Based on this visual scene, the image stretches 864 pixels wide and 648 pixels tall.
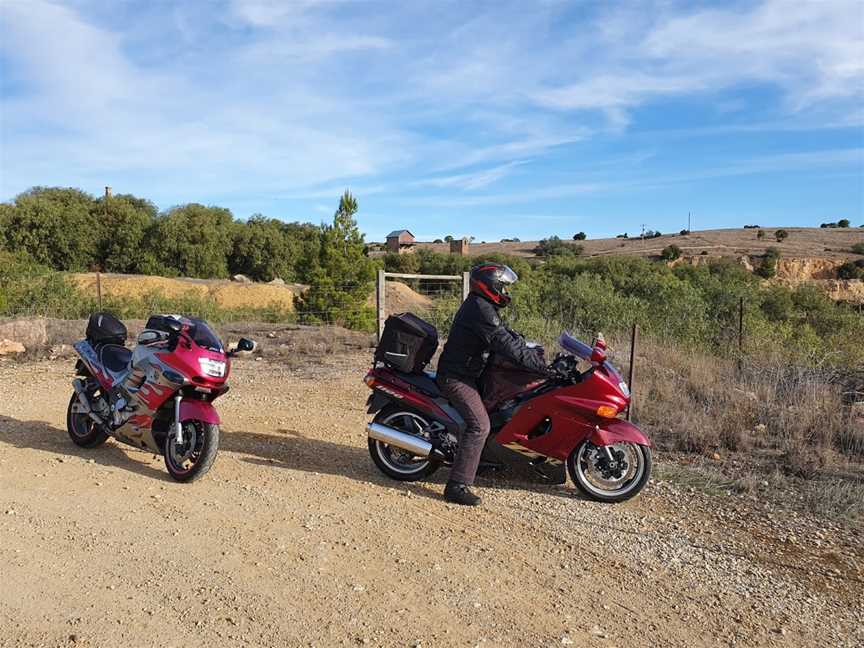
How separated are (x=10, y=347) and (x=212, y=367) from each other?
847 cm

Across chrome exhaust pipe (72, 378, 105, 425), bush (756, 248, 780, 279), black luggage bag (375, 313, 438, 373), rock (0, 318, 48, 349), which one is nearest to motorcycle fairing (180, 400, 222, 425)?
chrome exhaust pipe (72, 378, 105, 425)

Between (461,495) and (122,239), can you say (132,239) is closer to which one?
(122,239)

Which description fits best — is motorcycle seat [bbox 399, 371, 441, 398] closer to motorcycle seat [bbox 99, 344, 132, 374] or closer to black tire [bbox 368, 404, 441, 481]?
black tire [bbox 368, 404, 441, 481]

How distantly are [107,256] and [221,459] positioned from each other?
156ft

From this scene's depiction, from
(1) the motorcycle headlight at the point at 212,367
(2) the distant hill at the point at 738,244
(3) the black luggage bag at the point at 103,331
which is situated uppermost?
(2) the distant hill at the point at 738,244

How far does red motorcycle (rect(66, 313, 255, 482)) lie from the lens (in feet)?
17.9

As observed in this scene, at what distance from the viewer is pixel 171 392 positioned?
557cm

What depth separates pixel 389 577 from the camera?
3.98 m

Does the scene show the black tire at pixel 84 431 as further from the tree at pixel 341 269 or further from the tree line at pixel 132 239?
the tree line at pixel 132 239

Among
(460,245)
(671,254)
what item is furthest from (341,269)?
(460,245)

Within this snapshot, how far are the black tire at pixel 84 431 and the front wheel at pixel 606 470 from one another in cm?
426

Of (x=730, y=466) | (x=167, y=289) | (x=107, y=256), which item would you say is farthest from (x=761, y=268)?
(x=730, y=466)

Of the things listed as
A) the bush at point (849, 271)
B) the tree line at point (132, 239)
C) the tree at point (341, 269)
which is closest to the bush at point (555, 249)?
the bush at point (849, 271)

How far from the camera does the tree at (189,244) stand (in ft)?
158
